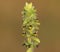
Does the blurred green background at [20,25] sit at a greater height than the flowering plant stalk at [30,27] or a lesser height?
greater

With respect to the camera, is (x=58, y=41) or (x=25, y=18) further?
(x=58, y=41)

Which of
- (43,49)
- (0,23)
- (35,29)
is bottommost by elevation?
(35,29)

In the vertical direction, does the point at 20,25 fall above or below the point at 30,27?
above

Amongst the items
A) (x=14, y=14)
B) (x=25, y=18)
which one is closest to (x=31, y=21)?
(x=25, y=18)

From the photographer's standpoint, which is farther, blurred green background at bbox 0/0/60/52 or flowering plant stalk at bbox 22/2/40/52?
blurred green background at bbox 0/0/60/52

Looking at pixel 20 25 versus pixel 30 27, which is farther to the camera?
pixel 20 25

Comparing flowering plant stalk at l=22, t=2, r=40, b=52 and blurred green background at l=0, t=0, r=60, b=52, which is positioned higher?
blurred green background at l=0, t=0, r=60, b=52

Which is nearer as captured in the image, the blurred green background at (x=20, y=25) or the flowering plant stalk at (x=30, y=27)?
the flowering plant stalk at (x=30, y=27)

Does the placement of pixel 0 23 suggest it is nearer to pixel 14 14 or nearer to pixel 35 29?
pixel 14 14
